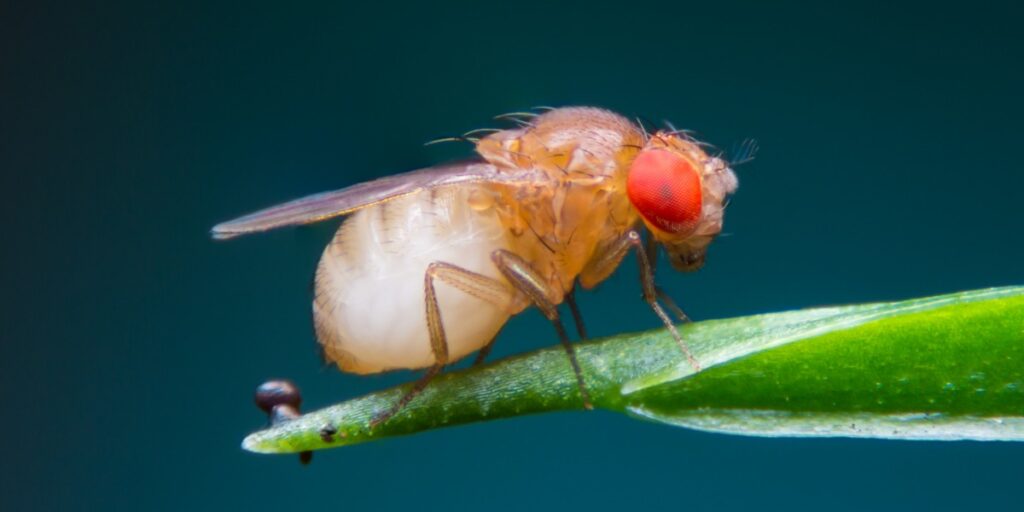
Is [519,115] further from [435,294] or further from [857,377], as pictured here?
[857,377]

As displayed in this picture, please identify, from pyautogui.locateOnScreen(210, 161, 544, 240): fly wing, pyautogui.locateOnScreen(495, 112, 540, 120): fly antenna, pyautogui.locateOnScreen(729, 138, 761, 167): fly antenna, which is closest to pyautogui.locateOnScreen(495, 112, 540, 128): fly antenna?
pyautogui.locateOnScreen(495, 112, 540, 120): fly antenna

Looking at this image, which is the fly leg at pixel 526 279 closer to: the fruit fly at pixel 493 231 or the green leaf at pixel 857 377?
the fruit fly at pixel 493 231

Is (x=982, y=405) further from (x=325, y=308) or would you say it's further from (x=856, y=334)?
(x=325, y=308)

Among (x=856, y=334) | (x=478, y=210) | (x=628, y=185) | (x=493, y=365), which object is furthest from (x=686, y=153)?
(x=856, y=334)

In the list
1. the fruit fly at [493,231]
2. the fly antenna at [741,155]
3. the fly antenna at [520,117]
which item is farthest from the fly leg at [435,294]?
the fly antenna at [741,155]

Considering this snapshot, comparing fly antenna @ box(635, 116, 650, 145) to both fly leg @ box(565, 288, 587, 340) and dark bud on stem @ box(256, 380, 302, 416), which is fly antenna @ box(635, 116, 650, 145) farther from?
dark bud on stem @ box(256, 380, 302, 416)

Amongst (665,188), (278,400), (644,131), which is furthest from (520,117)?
(278,400)

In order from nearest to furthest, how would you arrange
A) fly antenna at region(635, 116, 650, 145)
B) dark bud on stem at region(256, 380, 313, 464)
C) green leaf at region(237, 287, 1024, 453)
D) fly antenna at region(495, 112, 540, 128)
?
green leaf at region(237, 287, 1024, 453) < dark bud on stem at region(256, 380, 313, 464) < fly antenna at region(635, 116, 650, 145) < fly antenna at region(495, 112, 540, 128)
